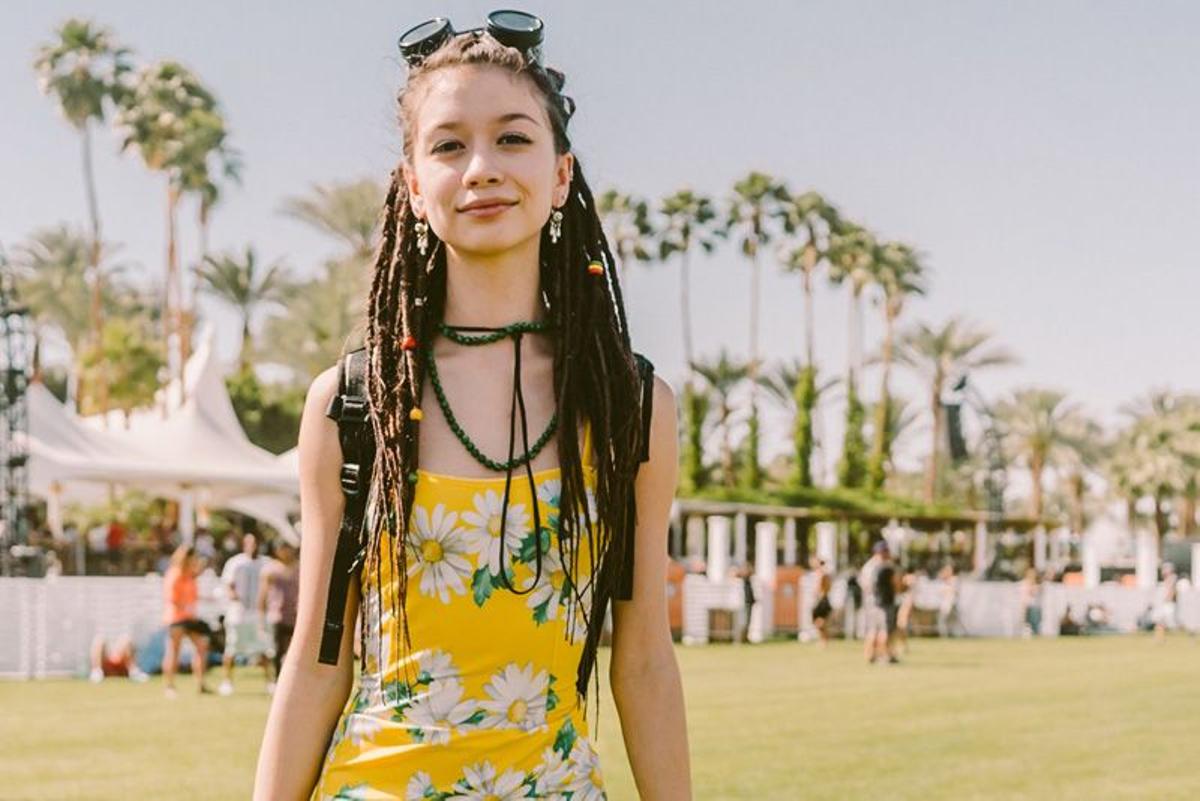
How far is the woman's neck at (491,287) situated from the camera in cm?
245

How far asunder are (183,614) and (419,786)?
704 inches

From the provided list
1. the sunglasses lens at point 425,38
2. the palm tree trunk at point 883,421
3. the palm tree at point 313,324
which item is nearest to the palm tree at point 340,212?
the palm tree at point 313,324

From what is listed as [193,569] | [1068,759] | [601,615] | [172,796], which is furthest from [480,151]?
[193,569]

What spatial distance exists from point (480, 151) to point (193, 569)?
1750 cm

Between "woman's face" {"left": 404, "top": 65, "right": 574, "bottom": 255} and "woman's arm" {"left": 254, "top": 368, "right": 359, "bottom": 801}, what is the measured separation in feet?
0.97

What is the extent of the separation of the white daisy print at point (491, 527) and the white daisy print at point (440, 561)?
0.7 inches

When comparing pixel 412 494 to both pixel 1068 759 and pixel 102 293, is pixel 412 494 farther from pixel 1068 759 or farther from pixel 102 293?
pixel 102 293

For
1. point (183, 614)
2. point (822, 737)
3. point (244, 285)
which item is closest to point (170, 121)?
point (244, 285)

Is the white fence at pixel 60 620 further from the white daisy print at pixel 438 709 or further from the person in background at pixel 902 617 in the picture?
the white daisy print at pixel 438 709

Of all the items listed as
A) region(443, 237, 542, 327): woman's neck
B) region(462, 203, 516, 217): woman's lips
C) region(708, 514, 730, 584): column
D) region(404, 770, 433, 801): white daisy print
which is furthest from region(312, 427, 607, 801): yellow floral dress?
region(708, 514, 730, 584): column

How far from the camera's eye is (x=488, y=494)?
2.33 meters

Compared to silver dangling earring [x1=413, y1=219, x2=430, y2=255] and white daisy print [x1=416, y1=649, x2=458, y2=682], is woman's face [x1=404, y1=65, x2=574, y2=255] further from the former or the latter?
white daisy print [x1=416, y1=649, x2=458, y2=682]

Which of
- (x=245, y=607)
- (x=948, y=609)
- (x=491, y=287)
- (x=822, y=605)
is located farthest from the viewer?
(x=948, y=609)

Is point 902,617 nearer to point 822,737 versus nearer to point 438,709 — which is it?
point 822,737
